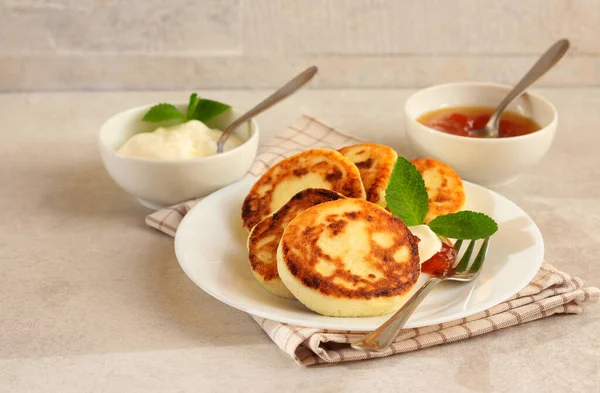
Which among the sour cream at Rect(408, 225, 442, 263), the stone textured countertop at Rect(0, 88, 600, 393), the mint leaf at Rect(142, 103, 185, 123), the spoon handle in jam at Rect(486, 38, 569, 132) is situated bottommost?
the stone textured countertop at Rect(0, 88, 600, 393)

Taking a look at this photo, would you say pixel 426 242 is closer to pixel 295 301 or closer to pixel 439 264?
pixel 439 264

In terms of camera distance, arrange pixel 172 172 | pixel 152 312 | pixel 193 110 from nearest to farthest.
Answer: pixel 152 312
pixel 172 172
pixel 193 110

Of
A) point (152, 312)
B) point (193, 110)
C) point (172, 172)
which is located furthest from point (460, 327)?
point (193, 110)

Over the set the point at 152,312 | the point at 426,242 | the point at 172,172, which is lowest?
the point at 152,312

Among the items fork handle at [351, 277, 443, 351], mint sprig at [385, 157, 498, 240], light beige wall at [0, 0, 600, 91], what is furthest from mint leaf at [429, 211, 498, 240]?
light beige wall at [0, 0, 600, 91]

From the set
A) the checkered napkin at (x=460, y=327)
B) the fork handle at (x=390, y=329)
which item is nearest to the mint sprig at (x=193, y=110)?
the checkered napkin at (x=460, y=327)

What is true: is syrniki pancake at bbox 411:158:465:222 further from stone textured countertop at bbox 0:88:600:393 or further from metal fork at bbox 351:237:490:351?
stone textured countertop at bbox 0:88:600:393

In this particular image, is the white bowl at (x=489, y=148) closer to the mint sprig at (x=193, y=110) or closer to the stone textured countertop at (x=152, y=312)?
the stone textured countertop at (x=152, y=312)
